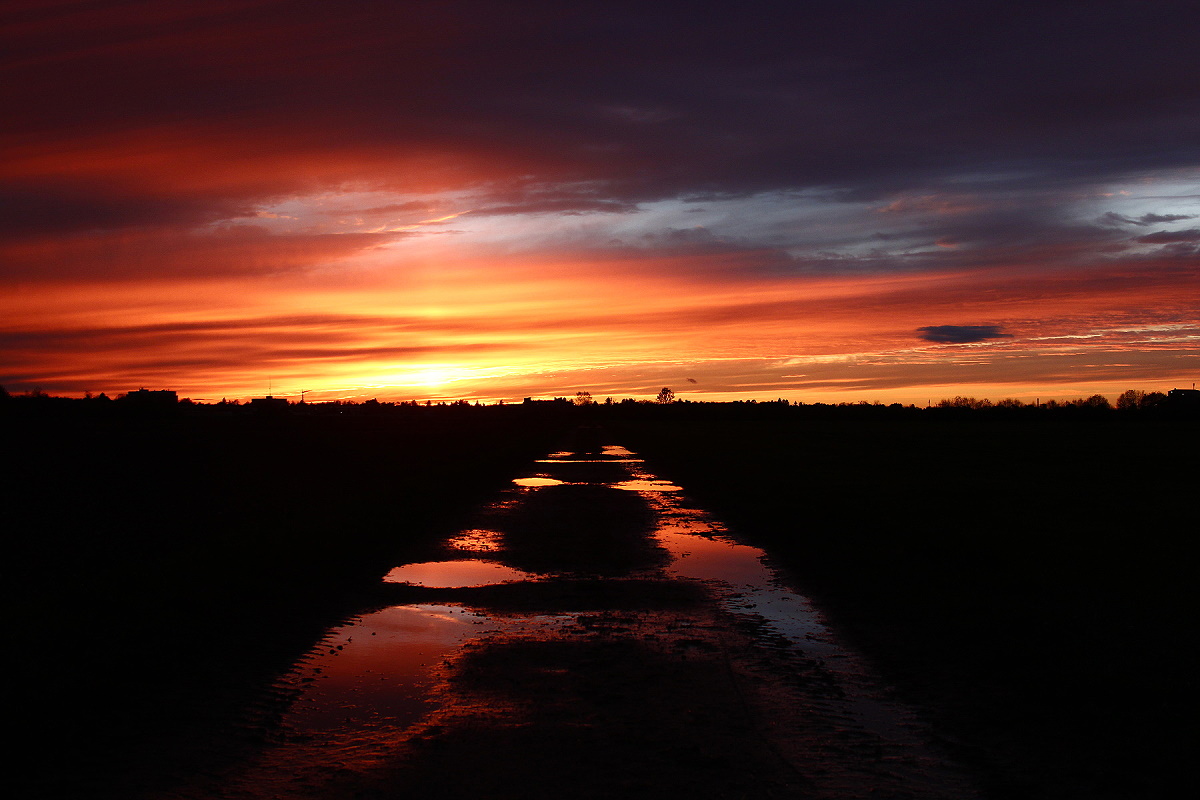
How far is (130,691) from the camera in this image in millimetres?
7035

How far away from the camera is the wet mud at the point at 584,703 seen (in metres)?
5.18

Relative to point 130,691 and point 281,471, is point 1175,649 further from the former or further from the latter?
point 281,471

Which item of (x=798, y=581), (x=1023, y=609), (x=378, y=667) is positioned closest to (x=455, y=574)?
(x=378, y=667)

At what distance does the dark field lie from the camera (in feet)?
19.5

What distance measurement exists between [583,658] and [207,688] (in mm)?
3326

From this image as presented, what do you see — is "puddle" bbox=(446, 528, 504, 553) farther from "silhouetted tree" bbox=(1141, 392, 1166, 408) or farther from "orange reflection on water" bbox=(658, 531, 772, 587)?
"silhouetted tree" bbox=(1141, 392, 1166, 408)

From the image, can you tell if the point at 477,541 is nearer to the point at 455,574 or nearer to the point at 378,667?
the point at 455,574

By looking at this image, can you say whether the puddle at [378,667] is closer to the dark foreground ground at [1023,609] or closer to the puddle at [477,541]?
the dark foreground ground at [1023,609]

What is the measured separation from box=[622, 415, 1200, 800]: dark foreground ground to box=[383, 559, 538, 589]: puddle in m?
4.50

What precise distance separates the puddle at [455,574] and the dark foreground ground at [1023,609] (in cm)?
450

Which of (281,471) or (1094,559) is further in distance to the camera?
Answer: (281,471)

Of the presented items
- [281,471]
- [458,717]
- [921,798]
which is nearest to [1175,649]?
[921,798]

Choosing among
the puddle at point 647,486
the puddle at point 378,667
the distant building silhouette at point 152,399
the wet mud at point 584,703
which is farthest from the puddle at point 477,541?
the distant building silhouette at point 152,399

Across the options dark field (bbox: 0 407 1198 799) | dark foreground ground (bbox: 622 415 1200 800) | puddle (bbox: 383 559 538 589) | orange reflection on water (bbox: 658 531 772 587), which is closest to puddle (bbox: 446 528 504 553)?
dark field (bbox: 0 407 1198 799)
